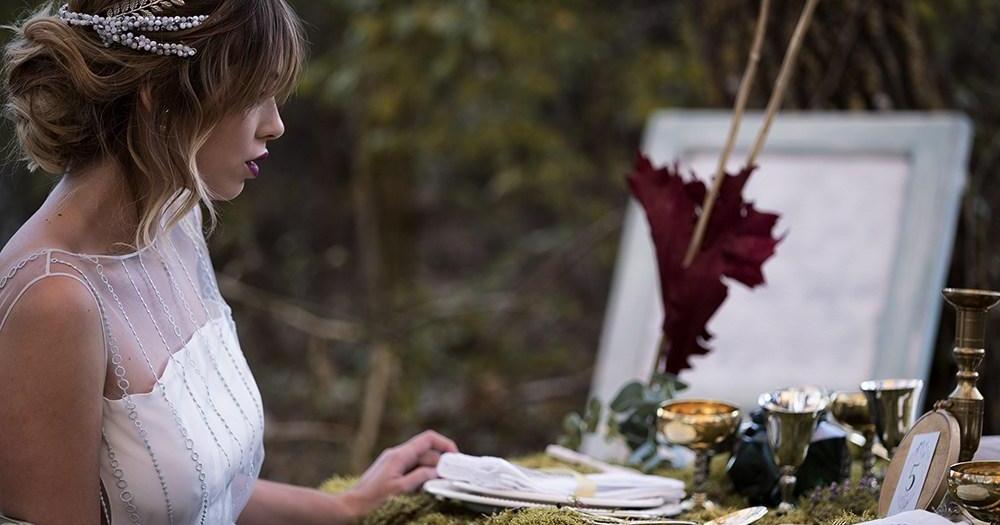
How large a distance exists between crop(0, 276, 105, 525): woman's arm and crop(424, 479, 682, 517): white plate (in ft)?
1.52

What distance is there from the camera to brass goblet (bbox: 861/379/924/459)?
1.53 m

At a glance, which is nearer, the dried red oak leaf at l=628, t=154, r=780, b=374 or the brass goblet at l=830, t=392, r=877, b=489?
the brass goblet at l=830, t=392, r=877, b=489

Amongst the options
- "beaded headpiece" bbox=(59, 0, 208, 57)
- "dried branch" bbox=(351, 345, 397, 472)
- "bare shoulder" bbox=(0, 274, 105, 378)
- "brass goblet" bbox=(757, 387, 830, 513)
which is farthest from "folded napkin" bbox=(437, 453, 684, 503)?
"dried branch" bbox=(351, 345, 397, 472)

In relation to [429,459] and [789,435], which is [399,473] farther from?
[789,435]

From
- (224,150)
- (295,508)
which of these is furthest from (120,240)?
(295,508)

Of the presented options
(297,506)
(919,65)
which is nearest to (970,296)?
(297,506)

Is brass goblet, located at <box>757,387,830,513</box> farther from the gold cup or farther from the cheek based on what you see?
the cheek

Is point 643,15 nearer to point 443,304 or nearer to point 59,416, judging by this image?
point 443,304

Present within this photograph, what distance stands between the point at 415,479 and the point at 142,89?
66 cm

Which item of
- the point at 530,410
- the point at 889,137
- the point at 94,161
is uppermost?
the point at 889,137

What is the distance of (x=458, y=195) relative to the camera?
5.37 meters

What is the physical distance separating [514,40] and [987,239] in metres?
1.78

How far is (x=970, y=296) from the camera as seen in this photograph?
4.39 ft

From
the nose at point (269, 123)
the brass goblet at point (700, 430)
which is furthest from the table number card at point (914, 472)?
the nose at point (269, 123)
